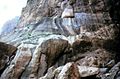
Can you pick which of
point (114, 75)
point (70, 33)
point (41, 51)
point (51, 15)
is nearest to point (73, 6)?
point (51, 15)

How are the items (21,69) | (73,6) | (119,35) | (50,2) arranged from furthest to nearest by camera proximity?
1. (50,2)
2. (73,6)
3. (119,35)
4. (21,69)

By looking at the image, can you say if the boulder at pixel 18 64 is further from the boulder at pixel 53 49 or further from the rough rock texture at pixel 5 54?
the boulder at pixel 53 49

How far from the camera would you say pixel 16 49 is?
15.4m

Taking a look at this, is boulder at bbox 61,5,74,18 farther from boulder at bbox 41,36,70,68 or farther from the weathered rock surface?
the weathered rock surface

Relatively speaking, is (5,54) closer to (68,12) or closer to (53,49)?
(53,49)

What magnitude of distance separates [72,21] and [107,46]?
3246 millimetres

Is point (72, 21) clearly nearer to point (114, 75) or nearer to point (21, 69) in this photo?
point (21, 69)

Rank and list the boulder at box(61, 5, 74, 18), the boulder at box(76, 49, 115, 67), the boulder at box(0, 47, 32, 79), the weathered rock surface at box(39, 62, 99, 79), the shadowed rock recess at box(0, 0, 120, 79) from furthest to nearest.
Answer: the boulder at box(61, 5, 74, 18)
the boulder at box(76, 49, 115, 67)
the boulder at box(0, 47, 32, 79)
the shadowed rock recess at box(0, 0, 120, 79)
the weathered rock surface at box(39, 62, 99, 79)

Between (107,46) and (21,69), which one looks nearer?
(21,69)

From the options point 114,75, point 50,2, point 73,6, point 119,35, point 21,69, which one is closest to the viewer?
point 114,75

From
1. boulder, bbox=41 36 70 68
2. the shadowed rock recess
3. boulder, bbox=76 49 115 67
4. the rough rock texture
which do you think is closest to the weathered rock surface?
the shadowed rock recess

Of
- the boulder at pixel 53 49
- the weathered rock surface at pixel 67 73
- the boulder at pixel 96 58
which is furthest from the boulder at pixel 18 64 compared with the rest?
the weathered rock surface at pixel 67 73

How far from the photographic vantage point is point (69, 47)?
1553cm

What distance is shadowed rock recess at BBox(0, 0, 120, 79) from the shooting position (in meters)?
12.8
